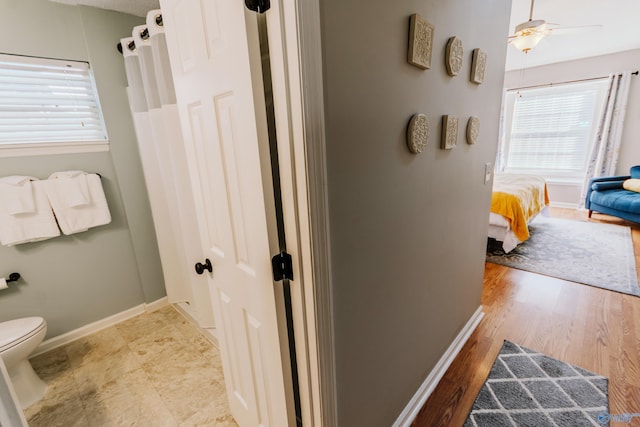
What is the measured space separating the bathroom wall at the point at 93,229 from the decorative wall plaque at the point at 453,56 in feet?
7.55

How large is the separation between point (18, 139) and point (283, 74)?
2224 millimetres

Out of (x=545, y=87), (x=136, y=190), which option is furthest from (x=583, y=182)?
(x=136, y=190)

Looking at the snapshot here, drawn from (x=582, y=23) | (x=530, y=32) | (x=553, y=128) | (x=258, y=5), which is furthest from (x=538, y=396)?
(x=553, y=128)

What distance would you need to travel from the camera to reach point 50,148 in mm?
1902

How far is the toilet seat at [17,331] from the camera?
4.90ft

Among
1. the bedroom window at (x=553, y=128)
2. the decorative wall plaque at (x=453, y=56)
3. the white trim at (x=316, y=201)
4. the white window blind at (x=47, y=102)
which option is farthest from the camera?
the bedroom window at (x=553, y=128)

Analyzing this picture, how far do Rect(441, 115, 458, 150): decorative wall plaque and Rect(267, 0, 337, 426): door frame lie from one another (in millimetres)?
736

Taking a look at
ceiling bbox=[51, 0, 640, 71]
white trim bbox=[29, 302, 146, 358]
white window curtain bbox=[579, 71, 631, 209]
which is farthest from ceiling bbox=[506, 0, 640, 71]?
white trim bbox=[29, 302, 146, 358]

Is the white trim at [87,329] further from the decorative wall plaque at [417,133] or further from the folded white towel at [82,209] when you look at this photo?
the decorative wall plaque at [417,133]

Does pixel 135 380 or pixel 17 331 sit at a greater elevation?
pixel 17 331

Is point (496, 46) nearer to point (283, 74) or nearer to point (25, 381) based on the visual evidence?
point (283, 74)

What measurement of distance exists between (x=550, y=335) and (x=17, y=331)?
3406 mm

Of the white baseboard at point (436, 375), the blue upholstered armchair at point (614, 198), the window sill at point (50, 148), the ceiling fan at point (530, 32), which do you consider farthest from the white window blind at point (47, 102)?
the blue upholstered armchair at point (614, 198)

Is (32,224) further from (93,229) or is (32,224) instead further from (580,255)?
(580,255)
